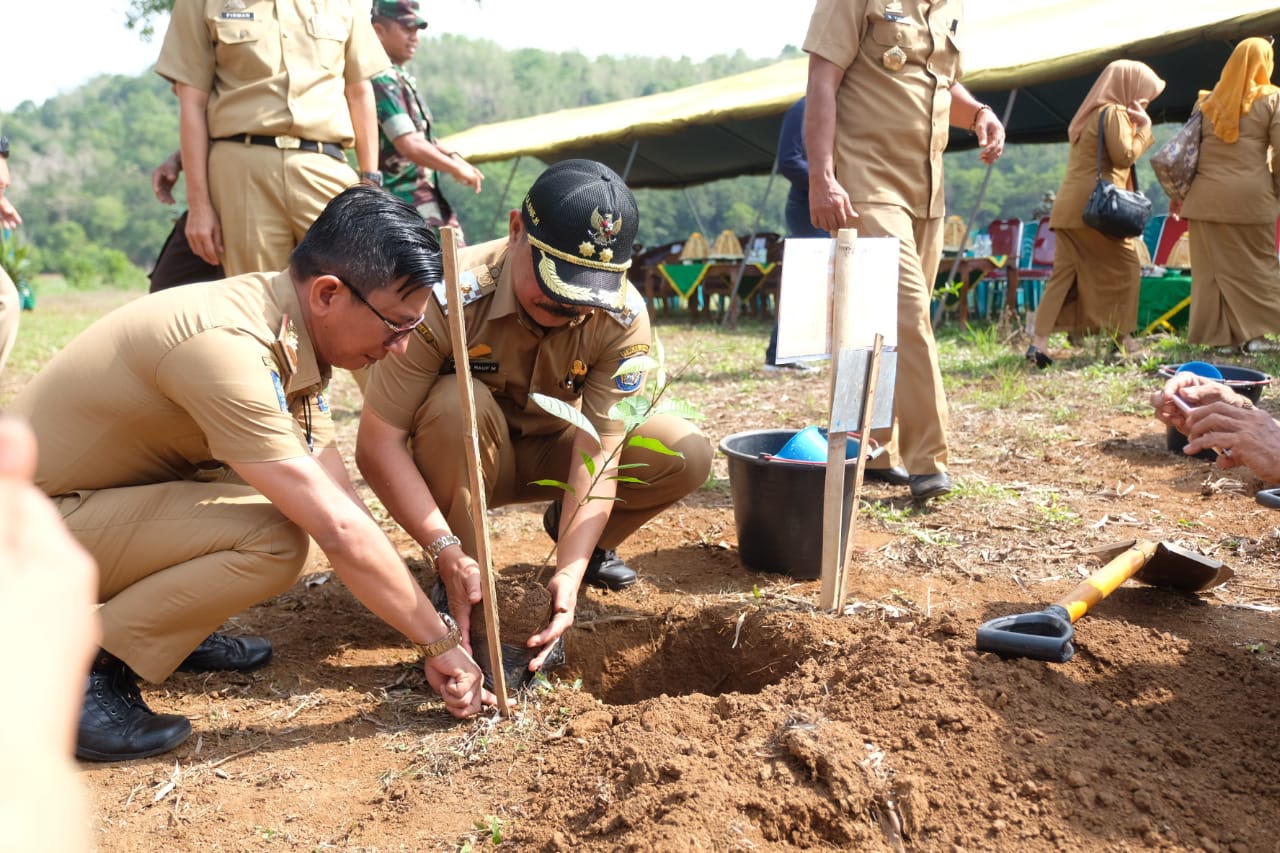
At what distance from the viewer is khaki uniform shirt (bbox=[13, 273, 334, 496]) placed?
194cm

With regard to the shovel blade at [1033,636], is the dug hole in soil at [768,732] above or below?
below

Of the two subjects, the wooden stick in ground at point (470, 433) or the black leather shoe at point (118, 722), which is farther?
the black leather shoe at point (118, 722)

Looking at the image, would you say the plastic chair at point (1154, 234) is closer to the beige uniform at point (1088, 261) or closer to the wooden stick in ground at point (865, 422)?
the beige uniform at point (1088, 261)

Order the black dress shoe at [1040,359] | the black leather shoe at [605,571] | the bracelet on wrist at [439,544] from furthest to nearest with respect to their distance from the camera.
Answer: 1. the black dress shoe at [1040,359]
2. the black leather shoe at [605,571]
3. the bracelet on wrist at [439,544]

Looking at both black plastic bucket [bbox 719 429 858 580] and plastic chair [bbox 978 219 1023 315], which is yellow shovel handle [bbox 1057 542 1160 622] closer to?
black plastic bucket [bbox 719 429 858 580]

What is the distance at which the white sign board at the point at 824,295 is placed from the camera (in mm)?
2381

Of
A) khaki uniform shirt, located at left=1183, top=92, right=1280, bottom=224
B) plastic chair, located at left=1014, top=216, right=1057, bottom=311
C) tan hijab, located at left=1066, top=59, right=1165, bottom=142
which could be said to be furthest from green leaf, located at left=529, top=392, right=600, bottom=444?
plastic chair, located at left=1014, top=216, right=1057, bottom=311

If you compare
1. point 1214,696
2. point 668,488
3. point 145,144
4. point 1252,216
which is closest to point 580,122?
point 1252,216

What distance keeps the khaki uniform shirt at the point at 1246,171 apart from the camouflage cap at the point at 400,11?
4592 millimetres

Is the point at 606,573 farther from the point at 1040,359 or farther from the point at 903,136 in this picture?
the point at 1040,359

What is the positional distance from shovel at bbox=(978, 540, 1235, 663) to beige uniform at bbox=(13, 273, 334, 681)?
4.82ft

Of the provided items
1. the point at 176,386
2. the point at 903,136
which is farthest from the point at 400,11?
the point at 176,386

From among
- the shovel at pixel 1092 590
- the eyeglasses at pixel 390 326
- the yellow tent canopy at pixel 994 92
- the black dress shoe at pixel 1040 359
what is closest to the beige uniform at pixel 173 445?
the eyeglasses at pixel 390 326

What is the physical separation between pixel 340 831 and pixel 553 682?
685 millimetres
